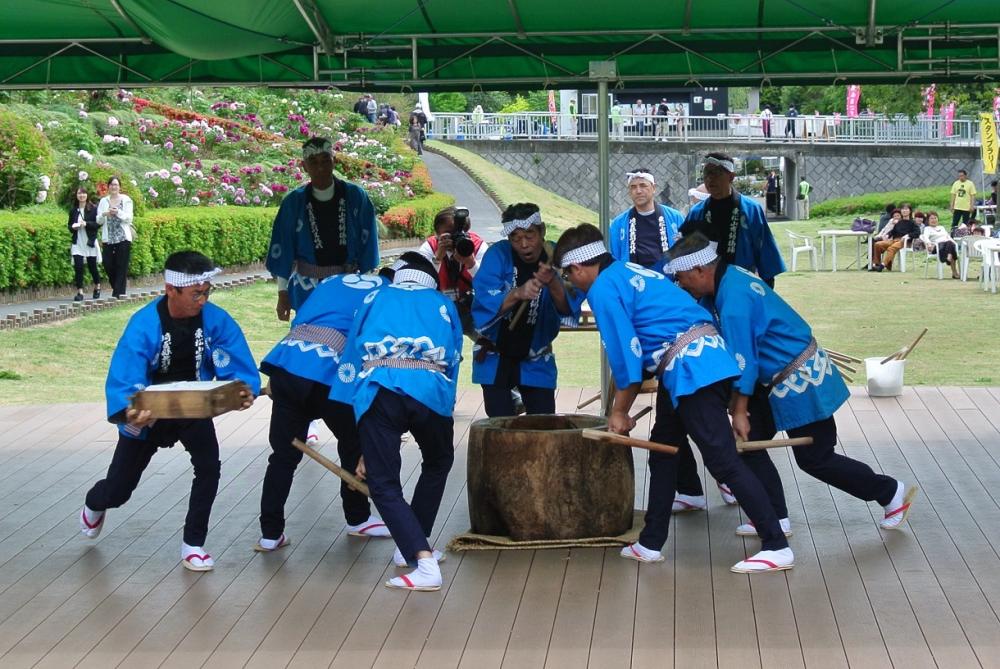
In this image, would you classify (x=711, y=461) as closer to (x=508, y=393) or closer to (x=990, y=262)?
(x=508, y=393)

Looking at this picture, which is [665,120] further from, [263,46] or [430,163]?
[263,46]

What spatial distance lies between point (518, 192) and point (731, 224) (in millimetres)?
26934

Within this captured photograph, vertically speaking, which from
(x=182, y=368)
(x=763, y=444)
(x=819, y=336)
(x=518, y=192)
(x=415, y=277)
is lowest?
(x=819, y=336)

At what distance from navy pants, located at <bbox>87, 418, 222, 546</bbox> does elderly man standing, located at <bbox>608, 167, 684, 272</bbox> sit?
9.21 feet

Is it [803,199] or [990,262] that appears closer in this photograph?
[990,262]

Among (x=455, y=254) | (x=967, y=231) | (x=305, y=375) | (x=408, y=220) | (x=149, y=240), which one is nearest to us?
(x=305, y=375)

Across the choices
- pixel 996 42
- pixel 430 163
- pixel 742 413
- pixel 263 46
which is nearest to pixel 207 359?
pixel 742 413

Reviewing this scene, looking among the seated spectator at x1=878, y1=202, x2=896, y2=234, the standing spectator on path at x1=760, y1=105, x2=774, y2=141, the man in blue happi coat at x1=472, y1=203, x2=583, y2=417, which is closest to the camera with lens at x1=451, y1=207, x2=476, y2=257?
the man in blue happi coat at x1=472, y1=203, x2=583, y2=417

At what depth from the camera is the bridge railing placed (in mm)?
41000

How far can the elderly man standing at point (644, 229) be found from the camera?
24.9 ft

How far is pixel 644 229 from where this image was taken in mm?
7633

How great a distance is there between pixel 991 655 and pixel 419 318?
237 cm

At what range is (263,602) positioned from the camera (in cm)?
527

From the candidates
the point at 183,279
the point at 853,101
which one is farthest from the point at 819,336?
the point at 853,101
